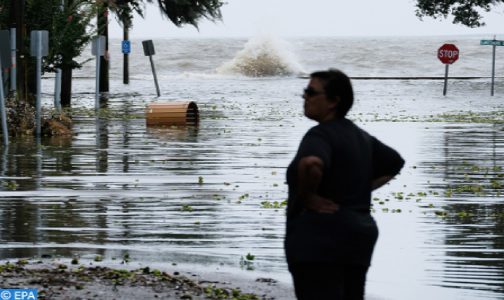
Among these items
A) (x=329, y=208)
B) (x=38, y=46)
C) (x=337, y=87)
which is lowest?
(x=329, y=208)

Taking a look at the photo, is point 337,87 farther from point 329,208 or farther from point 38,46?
point 38,46

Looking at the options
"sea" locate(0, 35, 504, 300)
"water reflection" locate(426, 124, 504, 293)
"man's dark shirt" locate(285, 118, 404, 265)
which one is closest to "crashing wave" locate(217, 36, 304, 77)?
"sea" locate(0, 35, 504, 300)

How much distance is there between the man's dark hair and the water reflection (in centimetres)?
378

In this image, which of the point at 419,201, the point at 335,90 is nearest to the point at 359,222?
the point at 335,90

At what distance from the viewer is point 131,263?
35.2 ft

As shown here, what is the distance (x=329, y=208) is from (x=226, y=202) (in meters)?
9.18

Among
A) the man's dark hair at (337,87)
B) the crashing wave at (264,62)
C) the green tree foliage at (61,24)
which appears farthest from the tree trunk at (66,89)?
the crashing wave at (264,62)

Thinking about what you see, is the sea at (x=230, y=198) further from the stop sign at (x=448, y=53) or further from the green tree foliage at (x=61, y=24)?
the stop sign at (x=448, y=53)

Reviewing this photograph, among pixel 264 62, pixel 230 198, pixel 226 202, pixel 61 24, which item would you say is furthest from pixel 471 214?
pixel 264 62

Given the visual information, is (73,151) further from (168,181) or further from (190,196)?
(190,196)

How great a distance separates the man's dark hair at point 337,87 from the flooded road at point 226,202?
11.3ft

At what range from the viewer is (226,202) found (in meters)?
15.2

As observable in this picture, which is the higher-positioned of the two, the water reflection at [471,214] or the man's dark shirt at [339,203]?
the man's dark shirt at [339,203]

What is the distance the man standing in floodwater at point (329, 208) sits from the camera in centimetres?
607
